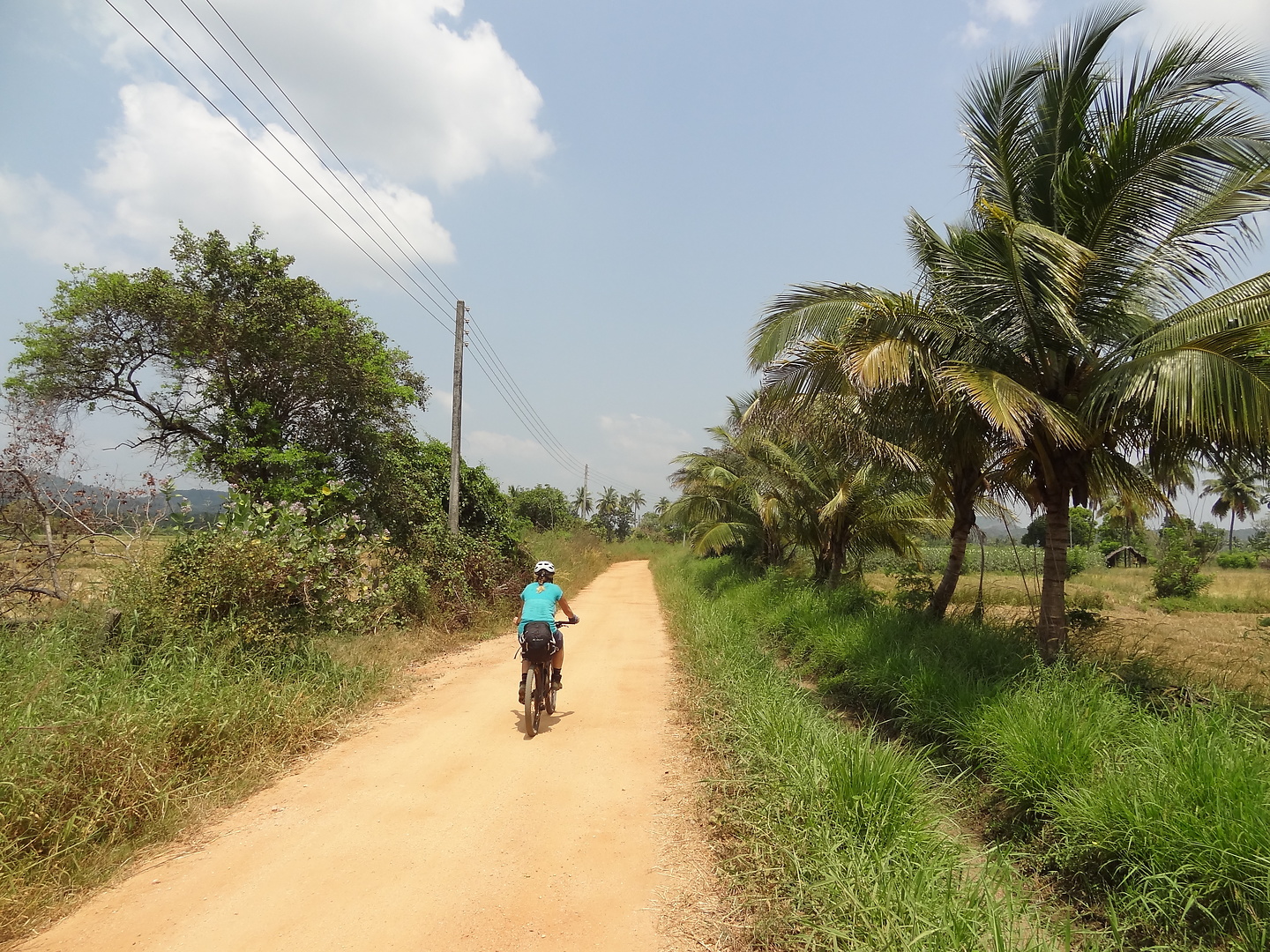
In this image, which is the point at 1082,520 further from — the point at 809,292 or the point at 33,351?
the point at 33,351

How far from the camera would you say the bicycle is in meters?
5.89

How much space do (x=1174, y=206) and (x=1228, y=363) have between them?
2205 mm

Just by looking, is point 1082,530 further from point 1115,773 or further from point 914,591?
point 1115,773

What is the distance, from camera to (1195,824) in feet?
9.95

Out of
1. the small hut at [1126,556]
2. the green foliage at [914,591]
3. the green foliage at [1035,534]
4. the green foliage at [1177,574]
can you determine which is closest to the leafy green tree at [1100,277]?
the green foliage at [914,591]

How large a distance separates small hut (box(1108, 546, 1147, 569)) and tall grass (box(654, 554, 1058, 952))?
3794cm

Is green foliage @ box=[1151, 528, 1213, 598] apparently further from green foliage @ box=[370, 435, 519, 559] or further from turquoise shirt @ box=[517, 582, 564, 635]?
turquoise shirt @ box=[517, 582, 564, 635]

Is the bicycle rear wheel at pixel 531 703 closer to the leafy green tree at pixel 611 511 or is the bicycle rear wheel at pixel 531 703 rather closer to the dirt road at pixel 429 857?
the dirt road at pixel 429 857

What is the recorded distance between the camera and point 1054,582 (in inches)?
253

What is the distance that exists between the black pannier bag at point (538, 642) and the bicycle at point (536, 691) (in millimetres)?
19

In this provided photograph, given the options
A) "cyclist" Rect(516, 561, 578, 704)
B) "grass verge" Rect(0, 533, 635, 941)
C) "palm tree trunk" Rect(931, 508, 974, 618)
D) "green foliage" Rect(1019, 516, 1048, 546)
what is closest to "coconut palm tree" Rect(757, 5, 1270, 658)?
"palm tree trunk" Rect(931, 508, 974, 618)

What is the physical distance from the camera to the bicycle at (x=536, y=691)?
5.89 metres

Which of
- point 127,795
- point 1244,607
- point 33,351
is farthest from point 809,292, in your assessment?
point 1244,607

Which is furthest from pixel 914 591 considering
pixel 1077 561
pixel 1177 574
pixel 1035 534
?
pixel 1035 534
